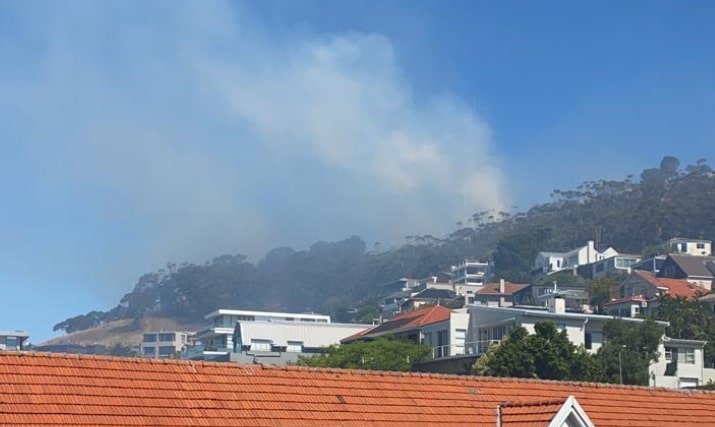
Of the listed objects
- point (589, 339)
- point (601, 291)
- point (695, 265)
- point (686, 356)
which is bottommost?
point (686, 356)

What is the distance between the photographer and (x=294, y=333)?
377ft

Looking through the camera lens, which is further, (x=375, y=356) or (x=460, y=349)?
(x=460, y=349)

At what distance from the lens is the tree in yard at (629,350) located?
74.4 meters

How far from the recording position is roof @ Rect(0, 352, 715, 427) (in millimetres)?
22656

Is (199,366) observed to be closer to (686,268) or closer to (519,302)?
(519,302)

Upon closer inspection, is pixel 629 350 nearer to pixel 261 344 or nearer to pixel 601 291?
pixel 261 344

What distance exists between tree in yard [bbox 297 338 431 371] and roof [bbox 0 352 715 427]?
149 feet

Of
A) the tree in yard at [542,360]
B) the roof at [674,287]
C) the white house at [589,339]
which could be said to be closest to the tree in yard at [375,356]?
the white house at [589,339]

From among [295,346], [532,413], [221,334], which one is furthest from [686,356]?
[532,413]

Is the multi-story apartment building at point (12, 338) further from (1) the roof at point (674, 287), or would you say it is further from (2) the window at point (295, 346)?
(1) the roof at point (674, 287)

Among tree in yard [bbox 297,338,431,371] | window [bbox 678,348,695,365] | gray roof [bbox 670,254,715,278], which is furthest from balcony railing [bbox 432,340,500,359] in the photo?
gray roof [bbox 670,254,715,278]

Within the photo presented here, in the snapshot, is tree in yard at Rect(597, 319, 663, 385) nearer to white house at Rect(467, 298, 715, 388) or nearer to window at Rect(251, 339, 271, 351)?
white house at Rect(467, 298, 715, 388)

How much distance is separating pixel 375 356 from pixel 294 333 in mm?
38767

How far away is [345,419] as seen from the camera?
25438 mm
